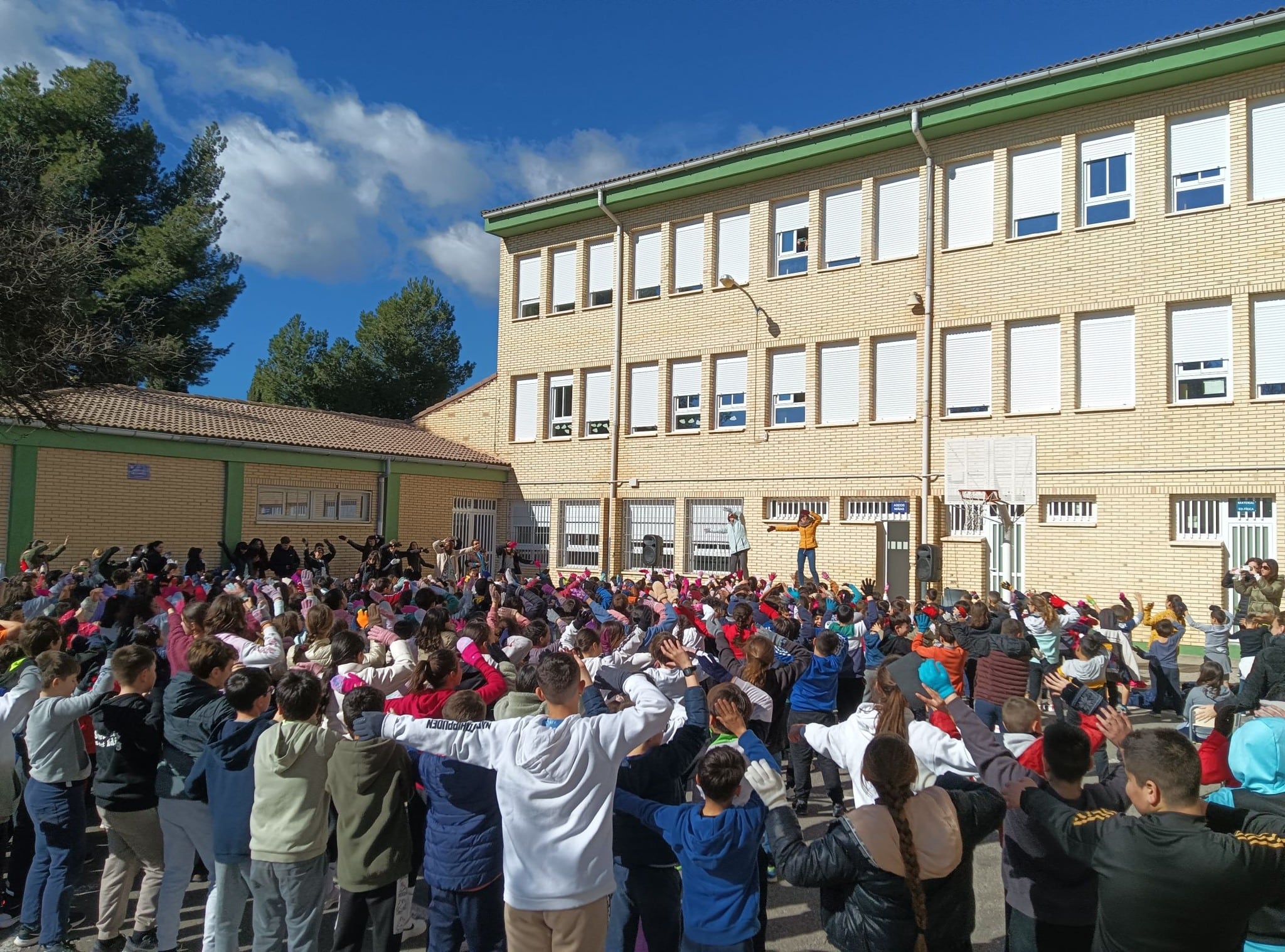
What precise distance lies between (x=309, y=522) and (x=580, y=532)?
22.2 feet

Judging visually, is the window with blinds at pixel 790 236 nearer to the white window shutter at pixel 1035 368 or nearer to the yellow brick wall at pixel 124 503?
the white window shutter at pixel 1035 368

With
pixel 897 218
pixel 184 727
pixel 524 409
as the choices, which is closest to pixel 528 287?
pixel 524 409

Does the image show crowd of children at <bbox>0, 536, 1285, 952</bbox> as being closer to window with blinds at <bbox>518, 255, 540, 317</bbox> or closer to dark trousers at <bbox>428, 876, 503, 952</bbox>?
dark trousers at <bbox>428, 876, 503, 952</bbox>

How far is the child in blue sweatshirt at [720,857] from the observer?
337cm

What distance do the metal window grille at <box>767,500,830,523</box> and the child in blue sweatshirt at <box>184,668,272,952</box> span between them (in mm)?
16100

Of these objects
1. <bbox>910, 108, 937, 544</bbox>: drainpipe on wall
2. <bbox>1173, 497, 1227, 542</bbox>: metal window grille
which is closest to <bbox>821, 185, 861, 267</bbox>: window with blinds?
<bbox>910, 108, 937, 544</bbox>: drainpipe on wall

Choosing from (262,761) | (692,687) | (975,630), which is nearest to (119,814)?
(262,761)

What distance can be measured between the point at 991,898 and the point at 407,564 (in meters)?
16.0

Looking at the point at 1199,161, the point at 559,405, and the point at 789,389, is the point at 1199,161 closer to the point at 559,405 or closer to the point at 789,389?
the point at 789,389

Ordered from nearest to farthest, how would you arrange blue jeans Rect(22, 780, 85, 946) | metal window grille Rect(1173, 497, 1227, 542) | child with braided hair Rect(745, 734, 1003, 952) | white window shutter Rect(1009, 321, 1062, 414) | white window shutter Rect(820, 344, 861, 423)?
child with braided hair Rect(745, 734, 1003, 952) < blue jeans Rect(22, 780, 85, 946) < metal window grille Rect(1173, 497, 1227, 542) < white window shutter Rect(1009, 321, 1062, 414) < white window shutter Rect(820, 344, 861, 423)

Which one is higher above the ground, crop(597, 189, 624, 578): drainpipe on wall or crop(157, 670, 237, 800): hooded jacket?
crop(597, 189, 624, 578): drainpipe on wall

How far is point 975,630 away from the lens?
870 centimetres

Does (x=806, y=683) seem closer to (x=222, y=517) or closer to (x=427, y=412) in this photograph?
(x=222, y=517)

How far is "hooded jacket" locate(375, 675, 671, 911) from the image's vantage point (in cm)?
348
